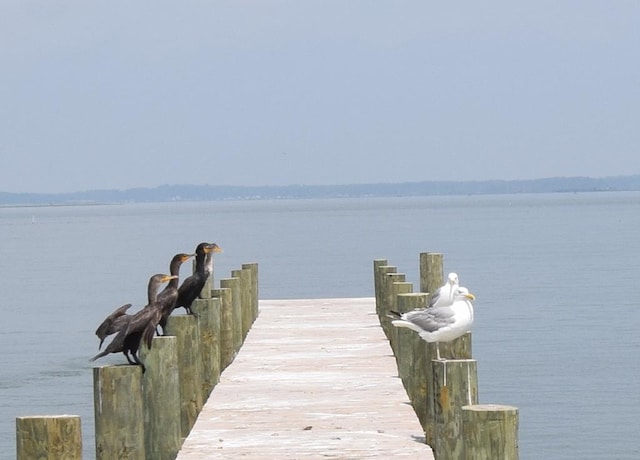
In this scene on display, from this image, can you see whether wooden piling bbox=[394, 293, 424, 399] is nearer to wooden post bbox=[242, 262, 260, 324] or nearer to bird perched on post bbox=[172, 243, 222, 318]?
bird perched on post bbox=[172, 243, 222, 318]

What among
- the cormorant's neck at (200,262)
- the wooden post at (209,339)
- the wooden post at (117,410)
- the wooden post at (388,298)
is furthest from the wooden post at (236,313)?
the wooden post at (117,410)

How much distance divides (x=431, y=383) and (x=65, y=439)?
12.7 ft

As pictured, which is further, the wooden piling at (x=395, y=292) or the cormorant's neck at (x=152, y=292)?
the wooden piling at (x=395, y=292)

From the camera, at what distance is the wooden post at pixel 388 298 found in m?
18.8

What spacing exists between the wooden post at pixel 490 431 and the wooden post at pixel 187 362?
582 cm

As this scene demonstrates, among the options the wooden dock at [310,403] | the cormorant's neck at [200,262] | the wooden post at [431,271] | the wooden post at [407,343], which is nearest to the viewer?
the wooden dock at [310,403]

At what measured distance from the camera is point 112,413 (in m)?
10.3

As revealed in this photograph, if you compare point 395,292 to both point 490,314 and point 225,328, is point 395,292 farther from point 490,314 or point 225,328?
point 490,314

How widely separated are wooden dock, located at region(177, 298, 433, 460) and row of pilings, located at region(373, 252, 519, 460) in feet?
0.84

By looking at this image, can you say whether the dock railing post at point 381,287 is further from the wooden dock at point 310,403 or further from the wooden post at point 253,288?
the wooden post at point 253,288

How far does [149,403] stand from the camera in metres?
11.8

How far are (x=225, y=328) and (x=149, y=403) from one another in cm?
652

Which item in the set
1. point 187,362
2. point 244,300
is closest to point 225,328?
point 244,300

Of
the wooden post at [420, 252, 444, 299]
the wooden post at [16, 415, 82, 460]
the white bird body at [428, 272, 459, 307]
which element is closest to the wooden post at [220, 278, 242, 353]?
the wooden post at [420, 252, 444, 299]
